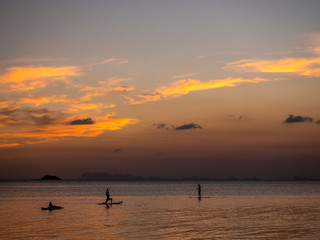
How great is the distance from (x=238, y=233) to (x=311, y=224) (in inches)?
391

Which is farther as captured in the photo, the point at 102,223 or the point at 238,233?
the point at 102,223

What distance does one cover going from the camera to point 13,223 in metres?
42.9

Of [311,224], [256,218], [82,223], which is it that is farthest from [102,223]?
[311,224]

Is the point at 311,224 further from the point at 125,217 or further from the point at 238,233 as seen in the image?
the point at 125,217

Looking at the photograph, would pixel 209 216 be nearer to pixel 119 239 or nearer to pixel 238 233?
pixel 238 233

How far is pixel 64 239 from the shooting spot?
3209 cm

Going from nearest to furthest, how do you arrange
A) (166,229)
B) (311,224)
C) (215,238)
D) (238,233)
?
(215,238)
(238,233)
(166,229)
(311,224)

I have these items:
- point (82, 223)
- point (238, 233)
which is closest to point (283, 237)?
point (238, 233)

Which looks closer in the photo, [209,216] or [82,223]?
[82,223]

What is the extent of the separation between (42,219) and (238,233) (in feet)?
73.7

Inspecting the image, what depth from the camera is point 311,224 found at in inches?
1590

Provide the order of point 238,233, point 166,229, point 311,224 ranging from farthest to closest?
point 311,224 < point 166,229 < point 238,233

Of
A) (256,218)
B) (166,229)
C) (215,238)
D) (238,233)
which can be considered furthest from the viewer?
(256,218)

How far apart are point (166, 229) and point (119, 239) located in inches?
248
